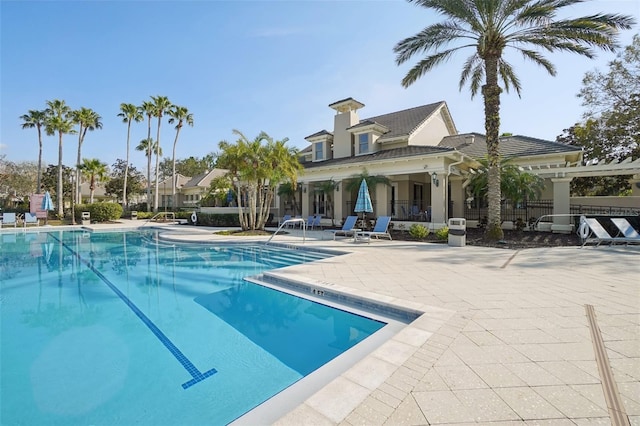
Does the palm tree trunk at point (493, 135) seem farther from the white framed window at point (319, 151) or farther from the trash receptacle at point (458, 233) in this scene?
the white framed window at point (319, 151)

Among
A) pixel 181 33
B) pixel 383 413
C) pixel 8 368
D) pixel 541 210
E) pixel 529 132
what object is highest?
pixel 181 33

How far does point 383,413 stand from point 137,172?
70.7 metres

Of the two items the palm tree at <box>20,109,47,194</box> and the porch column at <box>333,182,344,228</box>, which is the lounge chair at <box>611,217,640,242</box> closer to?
the porch column at <box>333,182,344,228</box>

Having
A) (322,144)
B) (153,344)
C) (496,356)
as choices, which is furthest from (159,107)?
(496,356)

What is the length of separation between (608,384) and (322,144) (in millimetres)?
22173

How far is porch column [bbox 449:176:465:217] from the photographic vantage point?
19203 millimetres

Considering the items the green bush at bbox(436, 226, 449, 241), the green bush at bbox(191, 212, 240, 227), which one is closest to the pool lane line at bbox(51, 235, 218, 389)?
the green bush at bbox(436, 226, 449, 241)

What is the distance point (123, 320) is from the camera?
232 inches

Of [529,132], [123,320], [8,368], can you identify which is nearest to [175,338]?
[123,320]

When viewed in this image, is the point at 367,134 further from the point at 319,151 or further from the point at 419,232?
the point at 419,232

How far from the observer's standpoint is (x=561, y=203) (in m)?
15.6

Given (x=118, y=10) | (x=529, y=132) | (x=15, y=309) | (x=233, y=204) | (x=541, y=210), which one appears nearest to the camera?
(x=15, y=309)

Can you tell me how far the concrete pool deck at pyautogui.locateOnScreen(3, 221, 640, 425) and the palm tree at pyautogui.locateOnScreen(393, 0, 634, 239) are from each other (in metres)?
8.02

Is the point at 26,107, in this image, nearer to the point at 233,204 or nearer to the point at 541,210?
the point at 233,204
